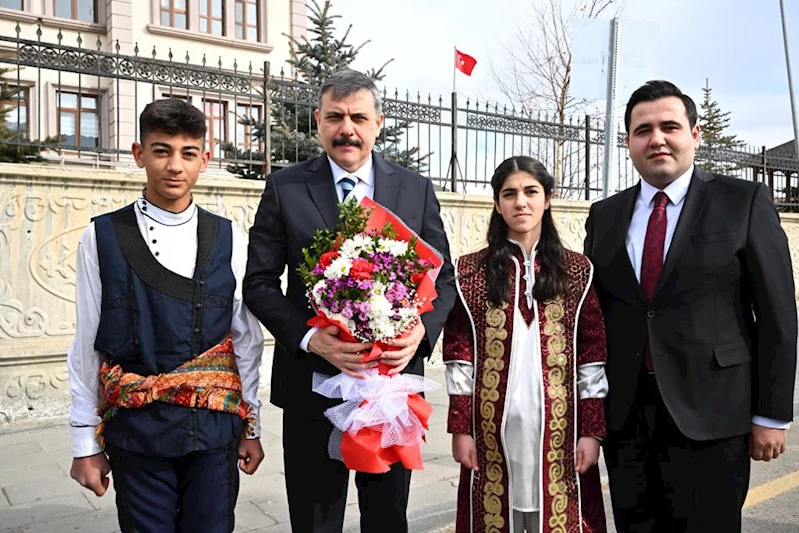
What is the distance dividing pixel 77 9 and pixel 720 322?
19.2 m

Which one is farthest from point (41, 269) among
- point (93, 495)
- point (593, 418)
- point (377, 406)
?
point (593, 418)

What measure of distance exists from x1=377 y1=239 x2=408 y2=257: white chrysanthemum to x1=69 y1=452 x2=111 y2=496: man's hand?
124cm

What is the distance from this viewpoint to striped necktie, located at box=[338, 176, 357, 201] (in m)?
2.62

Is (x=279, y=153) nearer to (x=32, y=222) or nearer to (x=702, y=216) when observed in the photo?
(x=32, y=222)

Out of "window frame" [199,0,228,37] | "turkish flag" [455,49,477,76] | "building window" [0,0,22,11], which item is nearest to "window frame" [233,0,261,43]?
"window frame" [199,0,228,37]

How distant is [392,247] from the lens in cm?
218

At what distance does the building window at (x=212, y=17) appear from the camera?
61.0 ft

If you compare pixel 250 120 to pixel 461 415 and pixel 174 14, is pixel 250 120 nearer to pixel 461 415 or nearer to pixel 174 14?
pixel 461 415

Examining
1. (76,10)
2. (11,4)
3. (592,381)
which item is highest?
(76,10)

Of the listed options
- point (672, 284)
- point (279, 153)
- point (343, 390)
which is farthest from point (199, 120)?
point (279, 153)

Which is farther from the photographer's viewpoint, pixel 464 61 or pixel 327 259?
pixel 464 61

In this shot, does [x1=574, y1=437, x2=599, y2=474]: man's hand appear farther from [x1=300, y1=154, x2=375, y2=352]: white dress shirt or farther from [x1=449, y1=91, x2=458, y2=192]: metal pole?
[x1=449, y1=91, x2=458, y2=192]: metal pole

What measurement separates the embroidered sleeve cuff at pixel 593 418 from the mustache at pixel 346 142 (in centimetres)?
138

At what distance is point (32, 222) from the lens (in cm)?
564
